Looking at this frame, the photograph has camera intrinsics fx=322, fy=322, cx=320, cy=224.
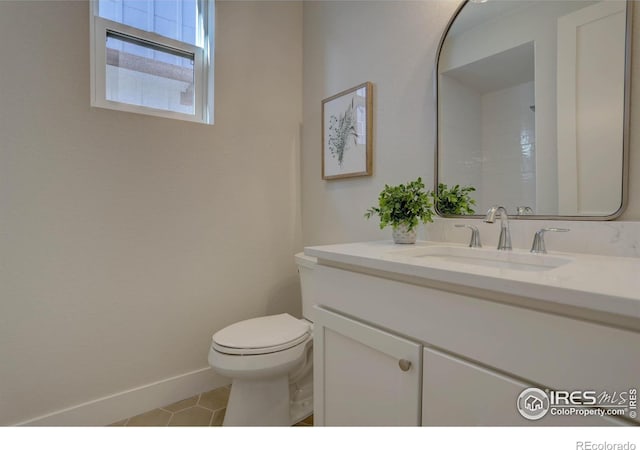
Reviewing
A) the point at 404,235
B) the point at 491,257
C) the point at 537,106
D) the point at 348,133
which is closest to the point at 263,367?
the point at 404,235

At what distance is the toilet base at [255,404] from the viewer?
1351mm

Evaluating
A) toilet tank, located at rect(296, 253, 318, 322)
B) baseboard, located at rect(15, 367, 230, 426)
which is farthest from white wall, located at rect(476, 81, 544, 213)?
baseboard, located at rect(15, 367, 230, 426)

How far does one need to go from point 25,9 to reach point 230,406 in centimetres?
183

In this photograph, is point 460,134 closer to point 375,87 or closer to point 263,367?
point 375,87

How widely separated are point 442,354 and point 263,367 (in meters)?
0.78

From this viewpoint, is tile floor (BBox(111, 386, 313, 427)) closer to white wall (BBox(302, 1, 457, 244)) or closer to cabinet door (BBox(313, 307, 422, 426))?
cabinet door (BBox(313, 307, 422, 426))

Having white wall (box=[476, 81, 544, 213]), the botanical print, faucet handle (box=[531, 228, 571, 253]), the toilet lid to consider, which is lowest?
the toilet lid

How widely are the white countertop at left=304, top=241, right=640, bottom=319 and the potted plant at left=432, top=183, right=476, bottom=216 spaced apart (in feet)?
1.21

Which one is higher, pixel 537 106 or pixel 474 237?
pixel 537 106

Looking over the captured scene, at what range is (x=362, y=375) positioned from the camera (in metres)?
0.93

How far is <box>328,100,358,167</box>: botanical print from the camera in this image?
1.70 m

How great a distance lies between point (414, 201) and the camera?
1226mm

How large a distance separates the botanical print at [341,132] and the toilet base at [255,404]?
1.15m
